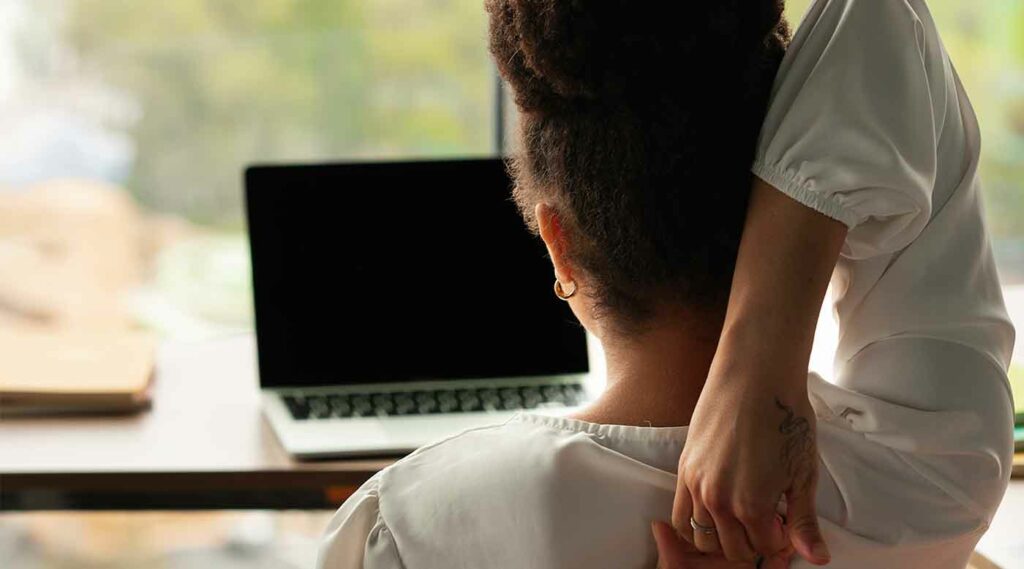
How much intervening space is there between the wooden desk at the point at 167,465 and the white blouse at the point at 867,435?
0.50 meters

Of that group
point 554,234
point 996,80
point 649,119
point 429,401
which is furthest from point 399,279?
point 996,80

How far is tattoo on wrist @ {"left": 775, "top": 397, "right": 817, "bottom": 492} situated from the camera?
2.86 feet

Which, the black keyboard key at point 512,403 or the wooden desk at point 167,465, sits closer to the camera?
the wooden desk at point 167,465

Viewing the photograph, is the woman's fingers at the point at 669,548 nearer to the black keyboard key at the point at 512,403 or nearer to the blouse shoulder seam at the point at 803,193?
the blouse shoulder seam at the point at 803,193

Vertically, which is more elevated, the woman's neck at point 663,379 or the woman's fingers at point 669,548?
the woman's neck at point 663,379

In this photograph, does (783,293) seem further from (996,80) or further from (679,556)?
(996,80)

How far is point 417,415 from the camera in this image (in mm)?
1671

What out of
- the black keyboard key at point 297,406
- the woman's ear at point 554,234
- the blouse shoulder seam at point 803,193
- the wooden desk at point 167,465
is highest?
the blouse shoulder seam at point 803,193

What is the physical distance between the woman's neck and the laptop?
0.69 meters

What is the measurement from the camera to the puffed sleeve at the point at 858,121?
89 centimetres

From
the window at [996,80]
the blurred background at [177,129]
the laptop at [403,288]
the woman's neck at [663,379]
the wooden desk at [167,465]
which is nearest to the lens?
the woman's neck at [663,379]

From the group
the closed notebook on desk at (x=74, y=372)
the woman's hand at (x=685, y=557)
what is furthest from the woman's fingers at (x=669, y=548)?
the closed notebook on desk at (x=74, y=372)

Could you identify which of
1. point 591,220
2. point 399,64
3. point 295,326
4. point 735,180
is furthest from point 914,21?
point 399,64

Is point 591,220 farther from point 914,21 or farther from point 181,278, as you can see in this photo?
point 181,278
